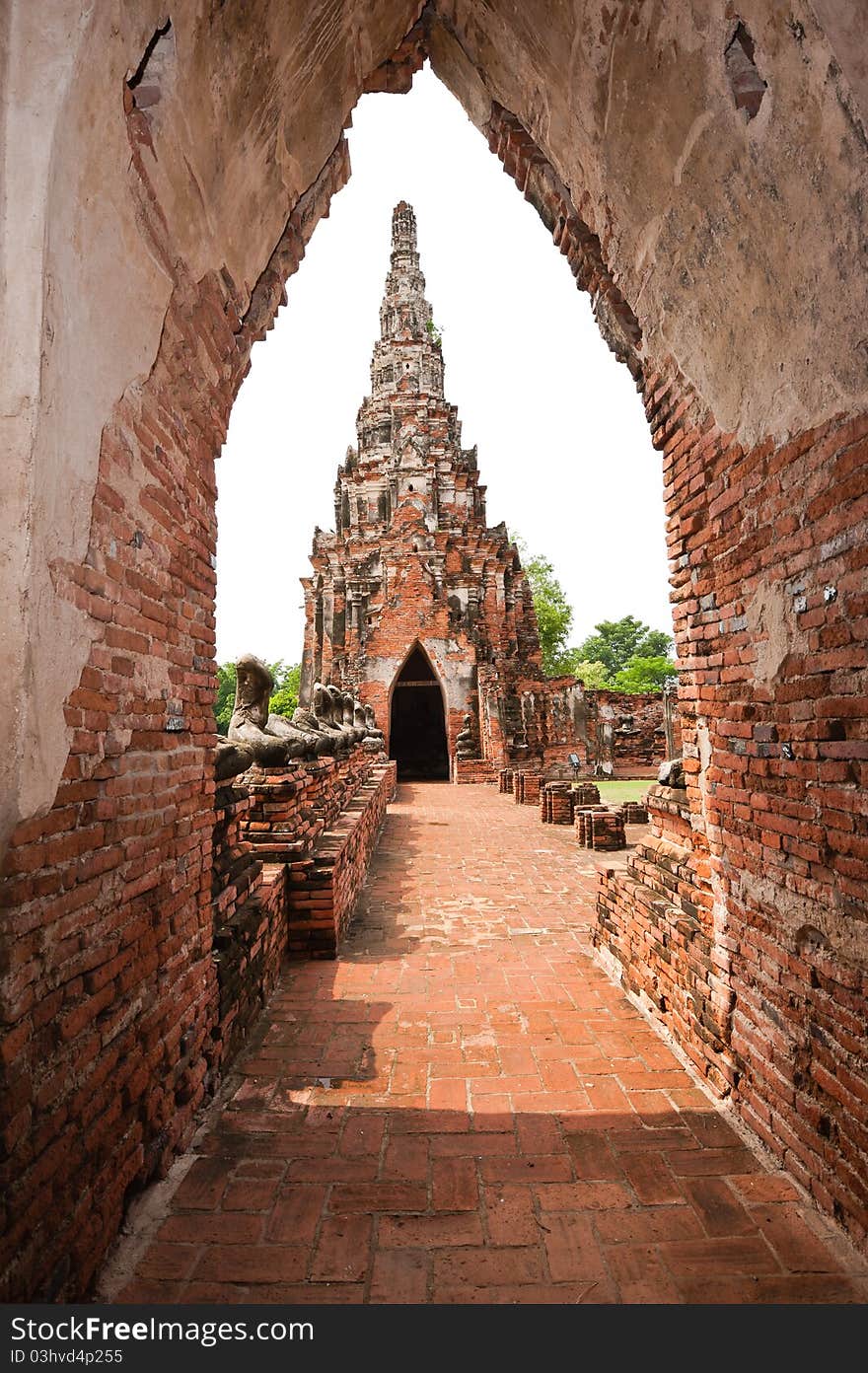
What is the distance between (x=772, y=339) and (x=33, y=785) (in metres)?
2.73

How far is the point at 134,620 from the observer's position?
2348 mm

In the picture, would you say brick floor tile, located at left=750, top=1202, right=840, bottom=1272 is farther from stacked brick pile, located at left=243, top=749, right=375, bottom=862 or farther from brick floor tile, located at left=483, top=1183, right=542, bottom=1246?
stacked brick pile, located at left=243, top=749, right=375, bottom=862

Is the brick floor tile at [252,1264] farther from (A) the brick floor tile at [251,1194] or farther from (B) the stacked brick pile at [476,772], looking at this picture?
(B) the stacked brick pile at [476,772]

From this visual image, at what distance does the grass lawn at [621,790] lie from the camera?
14091 millimetres

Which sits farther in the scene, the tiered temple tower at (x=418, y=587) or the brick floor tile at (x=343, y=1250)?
the tiered temple tower at (x=418, y=587)

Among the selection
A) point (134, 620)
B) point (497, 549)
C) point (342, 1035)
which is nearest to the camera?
point (134, 620)

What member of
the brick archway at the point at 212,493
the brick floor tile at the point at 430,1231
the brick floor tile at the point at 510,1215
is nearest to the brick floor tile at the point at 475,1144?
the brick floor tile at the point at 510,1215

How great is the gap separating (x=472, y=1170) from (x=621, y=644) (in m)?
56.6

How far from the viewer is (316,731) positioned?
21.5 feet

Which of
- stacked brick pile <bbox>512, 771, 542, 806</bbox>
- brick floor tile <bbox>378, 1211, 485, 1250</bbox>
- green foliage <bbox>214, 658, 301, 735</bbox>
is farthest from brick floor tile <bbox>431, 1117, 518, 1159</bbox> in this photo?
green foliage <bbox>214, 658, 301, 735</bbox>

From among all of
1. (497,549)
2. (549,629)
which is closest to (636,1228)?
(497,549)

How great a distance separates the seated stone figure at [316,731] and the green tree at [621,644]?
49436mm

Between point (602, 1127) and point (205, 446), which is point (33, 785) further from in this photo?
point (602, 1127)

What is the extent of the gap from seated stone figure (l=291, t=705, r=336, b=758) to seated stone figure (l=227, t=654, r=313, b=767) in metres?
0.90
